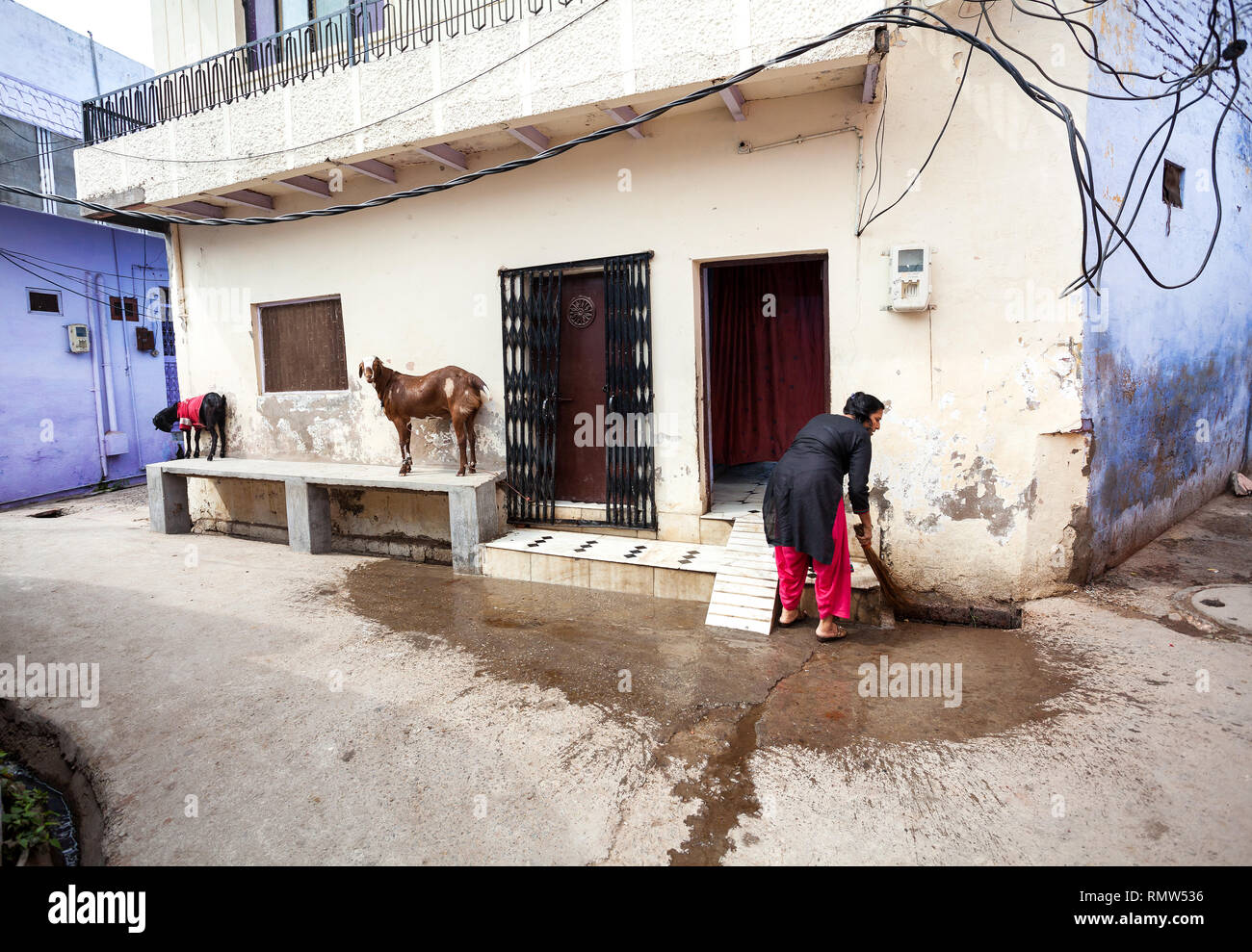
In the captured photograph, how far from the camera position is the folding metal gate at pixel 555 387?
626cm

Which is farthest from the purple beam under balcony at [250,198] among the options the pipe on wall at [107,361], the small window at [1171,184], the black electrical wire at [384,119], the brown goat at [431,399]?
the small window at [1171,184]

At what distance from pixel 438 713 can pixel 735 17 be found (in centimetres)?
511

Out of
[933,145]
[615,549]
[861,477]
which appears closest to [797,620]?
[861,477]

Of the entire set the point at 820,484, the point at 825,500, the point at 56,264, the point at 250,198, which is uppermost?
the point at 56,264

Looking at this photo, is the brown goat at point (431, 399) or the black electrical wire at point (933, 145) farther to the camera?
the brown goat at point (431, 399)

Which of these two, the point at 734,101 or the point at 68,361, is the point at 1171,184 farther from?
the point at 68,361

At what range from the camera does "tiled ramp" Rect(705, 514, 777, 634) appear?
496cm

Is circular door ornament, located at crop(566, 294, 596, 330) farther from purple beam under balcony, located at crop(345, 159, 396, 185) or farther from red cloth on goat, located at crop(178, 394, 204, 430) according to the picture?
red cloth on goat, located at crop(178, 394, 204, 430)

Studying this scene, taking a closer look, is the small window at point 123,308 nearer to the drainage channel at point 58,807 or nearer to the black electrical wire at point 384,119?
the black electrical wire at point 384,119

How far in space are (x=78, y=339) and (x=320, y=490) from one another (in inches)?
319

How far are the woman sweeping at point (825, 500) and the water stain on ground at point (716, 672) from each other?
393 millimetres

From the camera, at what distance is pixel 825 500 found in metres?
4.59

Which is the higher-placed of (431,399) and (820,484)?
(431,399)
